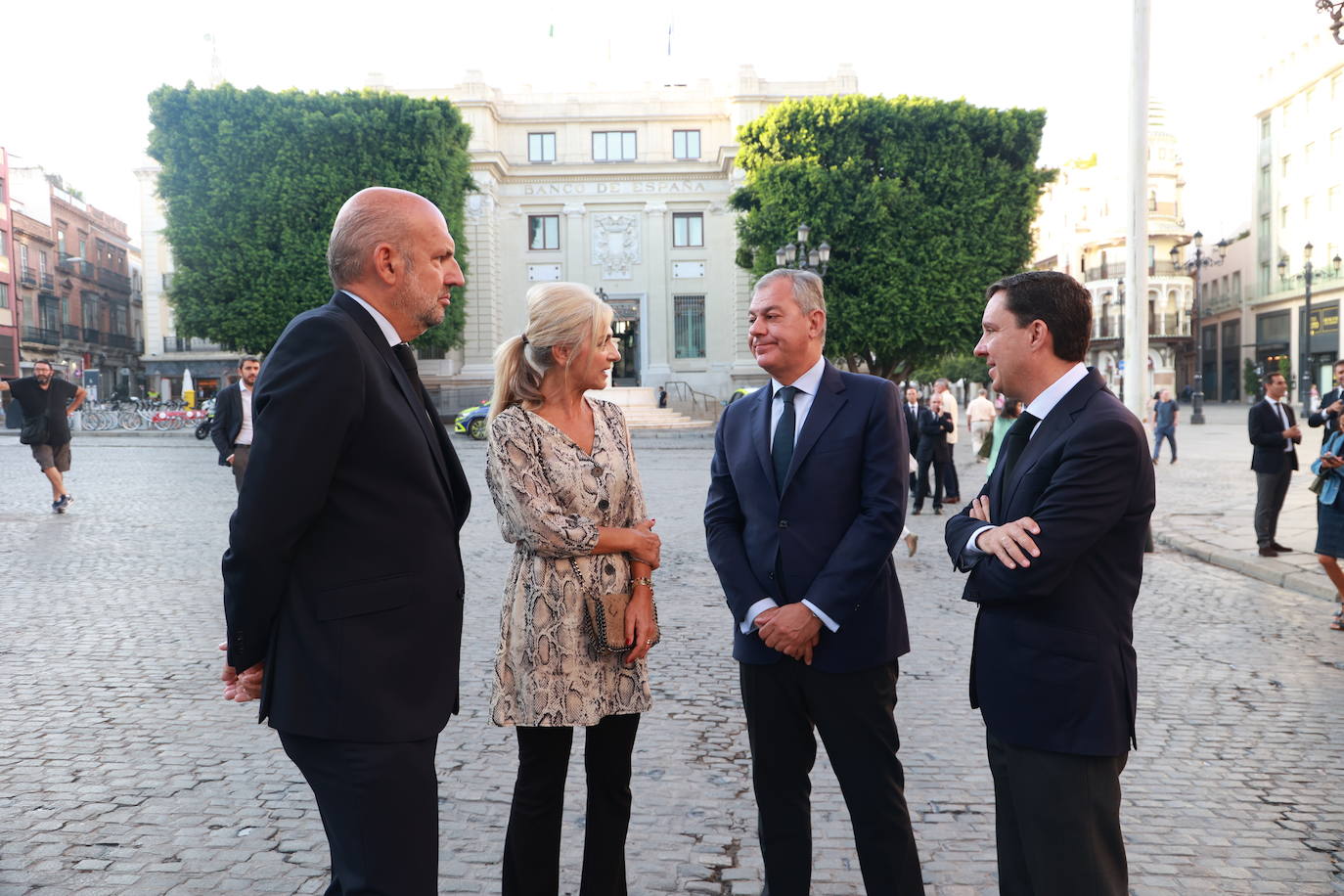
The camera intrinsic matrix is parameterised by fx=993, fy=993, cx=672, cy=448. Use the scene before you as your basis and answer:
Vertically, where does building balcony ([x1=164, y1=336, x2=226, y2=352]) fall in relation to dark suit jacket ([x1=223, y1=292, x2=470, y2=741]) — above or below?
above

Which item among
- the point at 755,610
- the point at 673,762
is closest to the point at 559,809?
the point at 755,610

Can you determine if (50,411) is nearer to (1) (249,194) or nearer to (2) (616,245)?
(1) (249,194)

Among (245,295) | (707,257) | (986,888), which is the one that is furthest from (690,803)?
(707,257)

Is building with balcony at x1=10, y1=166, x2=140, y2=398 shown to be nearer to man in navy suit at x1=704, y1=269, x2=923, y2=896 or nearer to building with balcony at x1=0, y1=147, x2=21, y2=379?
building with balcony at x1=0, y1=147, x2=21, y2=379

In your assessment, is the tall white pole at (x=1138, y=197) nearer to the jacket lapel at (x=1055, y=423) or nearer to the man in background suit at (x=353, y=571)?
the jacket lapel at (x=1055, y=423)

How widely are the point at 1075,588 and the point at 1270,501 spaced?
29.1 ft

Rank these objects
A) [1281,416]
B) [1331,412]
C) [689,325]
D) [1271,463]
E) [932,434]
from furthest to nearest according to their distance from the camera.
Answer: [689,325] < [932,434] < [1281,416] < [1271,463] < [1331,412]

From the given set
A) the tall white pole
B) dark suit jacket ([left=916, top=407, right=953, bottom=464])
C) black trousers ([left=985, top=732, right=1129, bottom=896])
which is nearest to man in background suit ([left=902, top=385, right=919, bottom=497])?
dark suit jacket ([left=916, top=407, right=953, bottom=464])

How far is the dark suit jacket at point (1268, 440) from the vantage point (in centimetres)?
971

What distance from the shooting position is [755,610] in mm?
2922

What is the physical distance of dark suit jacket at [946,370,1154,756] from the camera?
228cm

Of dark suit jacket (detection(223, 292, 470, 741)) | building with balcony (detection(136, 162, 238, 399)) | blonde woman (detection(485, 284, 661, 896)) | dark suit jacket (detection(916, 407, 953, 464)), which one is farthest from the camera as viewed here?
building with balcony (detection(136, 162, 238, 399))

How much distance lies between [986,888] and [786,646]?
119 centimetres

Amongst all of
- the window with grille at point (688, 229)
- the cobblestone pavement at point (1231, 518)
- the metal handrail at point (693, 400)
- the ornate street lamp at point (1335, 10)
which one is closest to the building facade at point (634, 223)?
the window with grille at point (688, 229)
